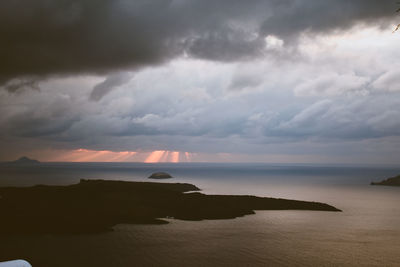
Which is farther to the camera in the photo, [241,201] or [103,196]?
[241,201]

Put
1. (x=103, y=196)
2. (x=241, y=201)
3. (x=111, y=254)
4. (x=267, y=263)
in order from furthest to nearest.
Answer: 1. (x=241, y=201)
2. (x=103, y=196)
3. (x=111, y=254)
4. (x=267, y=263)

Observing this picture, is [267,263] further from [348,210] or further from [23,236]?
[348,210]

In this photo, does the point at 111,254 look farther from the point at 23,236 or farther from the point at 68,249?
the point at 23,236

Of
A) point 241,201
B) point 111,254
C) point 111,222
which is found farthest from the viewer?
point 241,201

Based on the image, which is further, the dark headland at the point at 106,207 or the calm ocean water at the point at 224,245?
the dark headland at the point at 106,207

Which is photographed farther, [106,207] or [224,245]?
[106,207]

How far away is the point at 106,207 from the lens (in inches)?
2363

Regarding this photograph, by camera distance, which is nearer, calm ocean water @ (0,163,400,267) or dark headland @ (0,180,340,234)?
calm ocean water @ (0,163,400,267)

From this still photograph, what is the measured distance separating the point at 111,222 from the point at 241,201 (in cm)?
3179

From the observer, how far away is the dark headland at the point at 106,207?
49.2 m

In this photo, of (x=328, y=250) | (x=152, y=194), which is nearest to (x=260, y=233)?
(x=328, y=250)

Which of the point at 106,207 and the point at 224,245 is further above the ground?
the point at 106,207

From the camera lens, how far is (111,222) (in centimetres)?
5225

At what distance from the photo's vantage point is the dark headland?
49.2 meters
